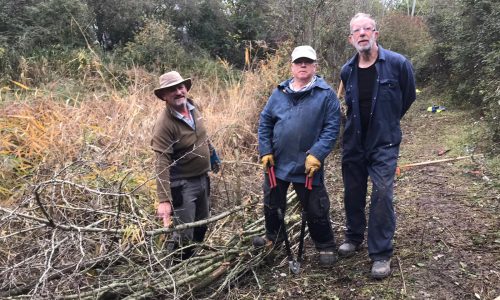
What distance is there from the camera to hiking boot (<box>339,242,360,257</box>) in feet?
10.7

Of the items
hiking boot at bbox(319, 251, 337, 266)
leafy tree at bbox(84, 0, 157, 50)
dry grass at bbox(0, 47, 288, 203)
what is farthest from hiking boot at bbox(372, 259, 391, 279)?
leafy tree at bbox(84, 0, 157, 50)

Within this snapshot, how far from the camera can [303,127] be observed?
2.92 metres

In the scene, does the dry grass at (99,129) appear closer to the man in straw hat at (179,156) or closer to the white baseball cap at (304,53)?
the man in straw hat at (179,156)

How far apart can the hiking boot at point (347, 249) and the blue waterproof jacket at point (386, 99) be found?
0.72 m

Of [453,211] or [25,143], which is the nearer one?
[453,211]

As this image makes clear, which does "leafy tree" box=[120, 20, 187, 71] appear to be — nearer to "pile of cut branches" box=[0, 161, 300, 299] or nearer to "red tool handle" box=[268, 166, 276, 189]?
"pile of cut branches" box=[0, 161, 300, 299]

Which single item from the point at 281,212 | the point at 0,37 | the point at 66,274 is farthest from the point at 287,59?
the point at 0,37

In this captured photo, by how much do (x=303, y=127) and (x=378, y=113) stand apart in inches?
20.7

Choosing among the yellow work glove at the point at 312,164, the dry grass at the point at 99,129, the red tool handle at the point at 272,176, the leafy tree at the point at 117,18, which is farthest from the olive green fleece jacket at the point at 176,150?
the leafy tree at the point at 117,18

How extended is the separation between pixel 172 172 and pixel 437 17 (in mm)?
11446

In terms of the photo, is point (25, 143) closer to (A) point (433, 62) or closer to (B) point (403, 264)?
(B) point (403, 264)

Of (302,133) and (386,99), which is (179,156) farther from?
→ (386,99)

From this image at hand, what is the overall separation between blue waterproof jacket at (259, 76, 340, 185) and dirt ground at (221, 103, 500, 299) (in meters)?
0.72

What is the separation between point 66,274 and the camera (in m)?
2.80
